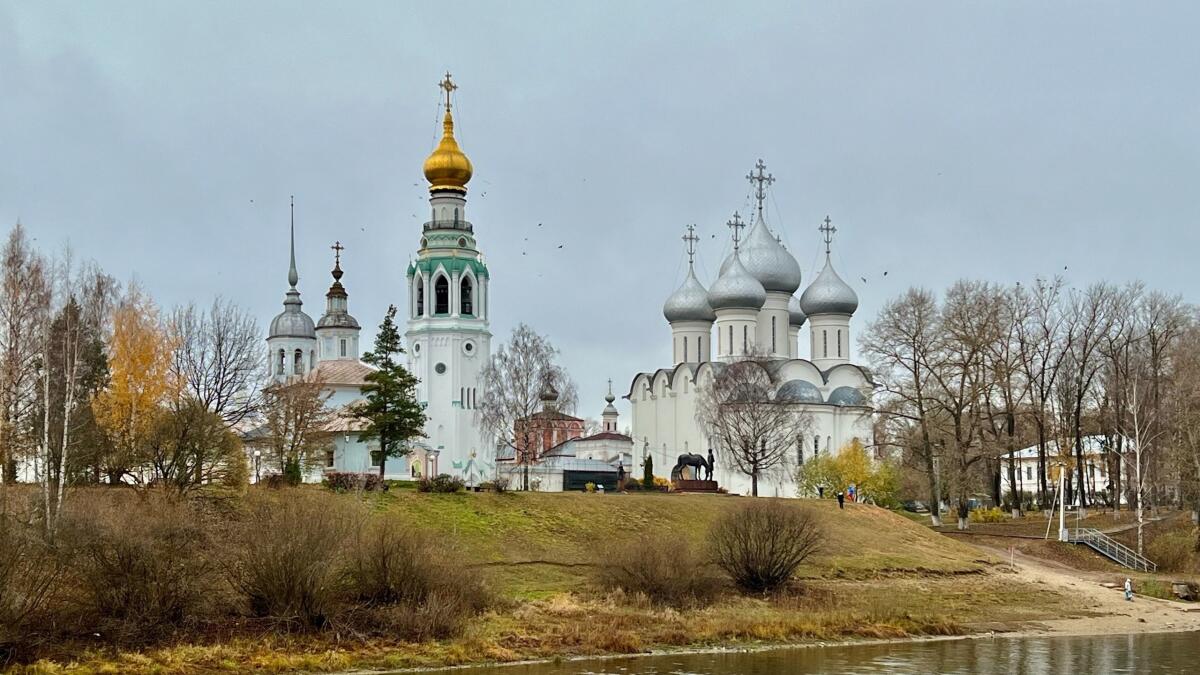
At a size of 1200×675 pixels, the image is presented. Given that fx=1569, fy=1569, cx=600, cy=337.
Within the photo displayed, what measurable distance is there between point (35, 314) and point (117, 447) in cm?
352

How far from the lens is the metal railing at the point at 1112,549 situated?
44.9 metres

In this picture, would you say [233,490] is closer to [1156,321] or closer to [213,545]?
[213,545]

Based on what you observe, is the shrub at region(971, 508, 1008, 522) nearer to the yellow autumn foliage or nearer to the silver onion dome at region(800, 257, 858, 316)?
the silver onion dome at region(800, 257, 858, 316)

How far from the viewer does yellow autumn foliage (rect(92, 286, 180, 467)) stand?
3531cm

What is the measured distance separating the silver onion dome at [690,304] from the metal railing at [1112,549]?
2495 cm

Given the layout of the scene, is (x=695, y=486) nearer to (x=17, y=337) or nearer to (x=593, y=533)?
(x=593, y=533)

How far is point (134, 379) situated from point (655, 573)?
12.9 m

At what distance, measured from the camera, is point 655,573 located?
109 ft

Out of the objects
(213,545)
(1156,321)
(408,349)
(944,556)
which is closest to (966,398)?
(1156,321)

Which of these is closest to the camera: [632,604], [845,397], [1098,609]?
[632,604]

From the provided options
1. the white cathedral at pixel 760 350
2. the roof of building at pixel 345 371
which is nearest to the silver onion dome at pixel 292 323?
the roof of building at pixel 345 371

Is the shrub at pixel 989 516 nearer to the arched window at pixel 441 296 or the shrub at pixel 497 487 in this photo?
the shrub at pixel 497 487

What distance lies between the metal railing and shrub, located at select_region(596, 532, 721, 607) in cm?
1682

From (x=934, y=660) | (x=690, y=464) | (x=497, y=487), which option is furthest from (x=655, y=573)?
(x=690, y=464)
